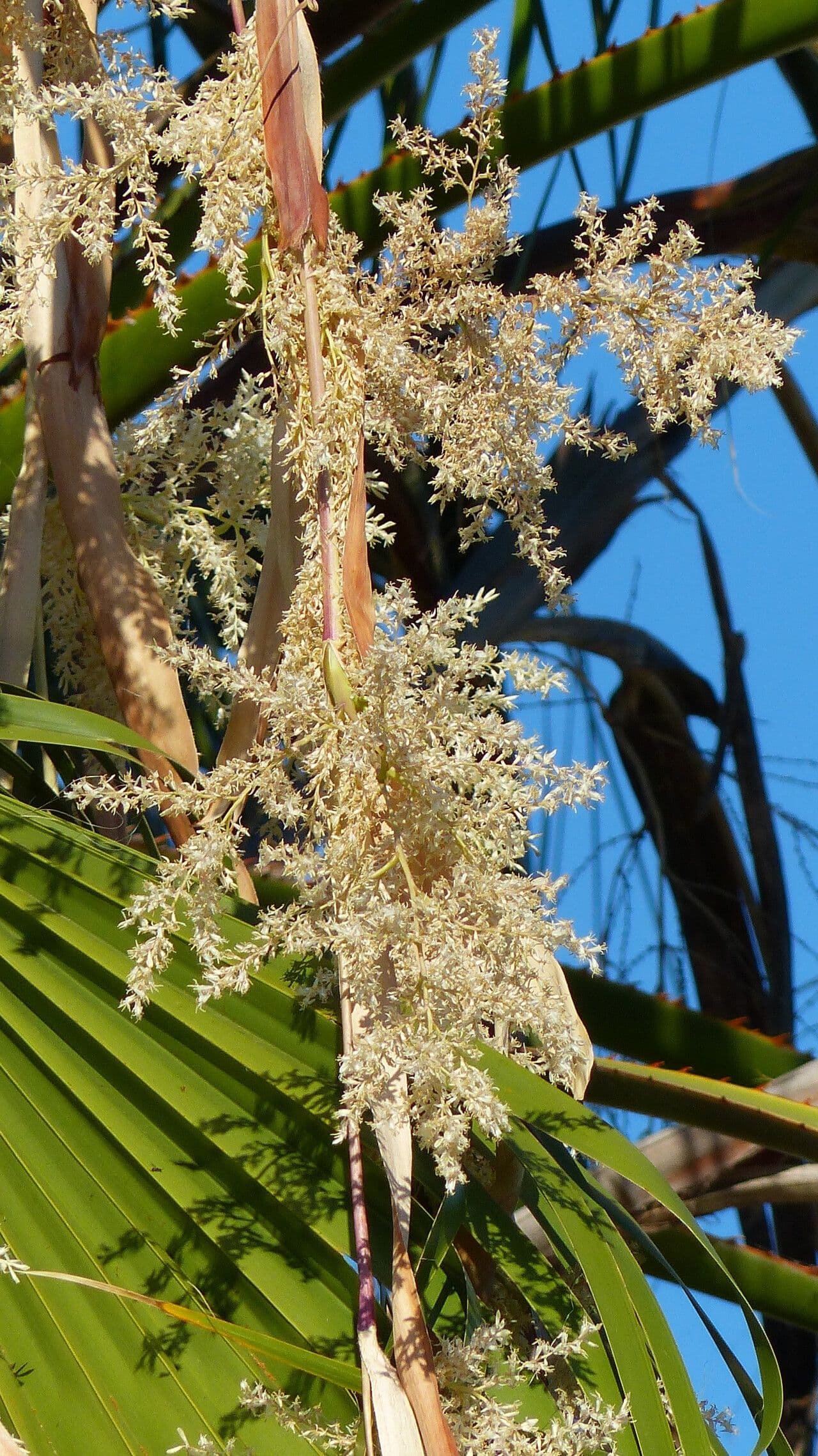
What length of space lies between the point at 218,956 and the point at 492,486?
227mm

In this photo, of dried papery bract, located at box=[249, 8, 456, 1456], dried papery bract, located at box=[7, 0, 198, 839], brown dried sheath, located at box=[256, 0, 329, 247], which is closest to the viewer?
dried papery bract, located at box=[249, 8, 456, 1456]

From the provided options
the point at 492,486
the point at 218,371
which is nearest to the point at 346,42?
the point at 218,371

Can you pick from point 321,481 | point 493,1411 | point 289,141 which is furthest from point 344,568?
point 493,1411

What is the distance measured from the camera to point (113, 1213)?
514 millimetres

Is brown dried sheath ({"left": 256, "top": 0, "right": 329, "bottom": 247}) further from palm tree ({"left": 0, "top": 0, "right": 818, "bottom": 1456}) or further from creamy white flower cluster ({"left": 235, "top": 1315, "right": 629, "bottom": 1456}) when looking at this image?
creamy white flower cluster ({"left": 235, "top": 1315, "right": 629, "bottom": 1456})

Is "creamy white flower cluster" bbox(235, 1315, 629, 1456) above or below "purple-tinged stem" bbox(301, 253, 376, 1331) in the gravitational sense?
below

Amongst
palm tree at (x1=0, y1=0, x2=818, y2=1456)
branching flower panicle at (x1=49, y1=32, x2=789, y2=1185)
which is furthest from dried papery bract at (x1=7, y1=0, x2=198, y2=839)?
branching flower panicle at (x1=49, y1=32, x2=789, y2=1185)

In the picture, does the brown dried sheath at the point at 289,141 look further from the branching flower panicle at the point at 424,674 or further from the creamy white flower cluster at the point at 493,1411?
the creamy white flower cluster at the point at 493,1411

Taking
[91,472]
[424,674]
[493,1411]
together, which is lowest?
[493,1411]

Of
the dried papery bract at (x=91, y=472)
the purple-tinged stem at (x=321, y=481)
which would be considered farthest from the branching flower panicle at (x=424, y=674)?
the dried papery bract at (x=91, y=472)

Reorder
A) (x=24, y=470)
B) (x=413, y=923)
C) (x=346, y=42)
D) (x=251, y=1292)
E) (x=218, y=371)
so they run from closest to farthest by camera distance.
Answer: (x=413, y=923)
(x=251, y=1292)
(x=24, y=470)
(x=346, y=42)
(x=218, y=371)

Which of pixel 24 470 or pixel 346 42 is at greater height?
pixel 346 42

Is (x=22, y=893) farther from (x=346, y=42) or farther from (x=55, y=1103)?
(x=346, y=42)

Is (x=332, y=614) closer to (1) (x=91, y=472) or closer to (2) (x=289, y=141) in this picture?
(2) (x=289, y=141)
